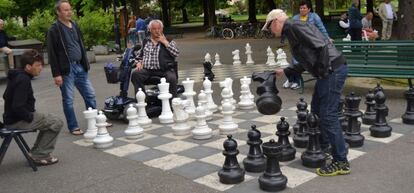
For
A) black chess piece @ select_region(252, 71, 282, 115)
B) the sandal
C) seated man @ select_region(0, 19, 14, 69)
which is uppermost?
seated man @ select_region(0, 19, 14, 69)

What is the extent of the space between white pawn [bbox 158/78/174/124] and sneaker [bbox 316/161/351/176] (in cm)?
289

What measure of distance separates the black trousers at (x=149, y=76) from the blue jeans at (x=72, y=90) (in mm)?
903

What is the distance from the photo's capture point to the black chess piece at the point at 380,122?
5.55 m

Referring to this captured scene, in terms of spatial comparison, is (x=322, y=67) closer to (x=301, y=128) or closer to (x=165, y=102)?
(x=301, y=128)

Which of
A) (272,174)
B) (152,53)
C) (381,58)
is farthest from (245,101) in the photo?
(272,174)

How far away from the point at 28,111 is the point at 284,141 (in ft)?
8.71

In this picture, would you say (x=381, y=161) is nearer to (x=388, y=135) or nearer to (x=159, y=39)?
(x=388, y=135)

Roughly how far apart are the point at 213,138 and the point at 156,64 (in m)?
2.13

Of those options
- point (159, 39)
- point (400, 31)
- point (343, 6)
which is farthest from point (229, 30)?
point (343, 6)

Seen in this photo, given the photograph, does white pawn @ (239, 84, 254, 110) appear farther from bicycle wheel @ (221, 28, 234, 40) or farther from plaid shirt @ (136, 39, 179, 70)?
bicycle wheel @ (221, 28, 234, 40)

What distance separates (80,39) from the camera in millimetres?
6637

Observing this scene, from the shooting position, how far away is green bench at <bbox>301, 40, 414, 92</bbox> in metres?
7.81

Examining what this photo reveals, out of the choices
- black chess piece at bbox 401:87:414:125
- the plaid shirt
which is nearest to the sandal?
the plaid shirt

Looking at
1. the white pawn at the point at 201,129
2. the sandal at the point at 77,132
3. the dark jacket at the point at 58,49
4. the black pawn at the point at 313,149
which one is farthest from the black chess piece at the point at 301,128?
the dark jacket at the point at 58,49
